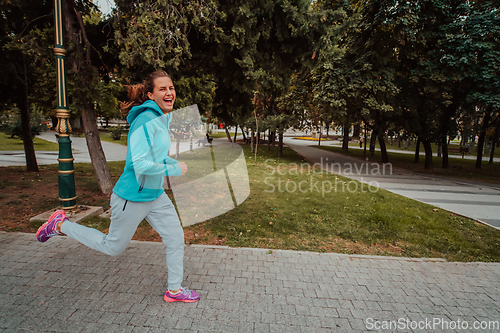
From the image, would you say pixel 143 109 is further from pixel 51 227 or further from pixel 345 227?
pixel 345 227

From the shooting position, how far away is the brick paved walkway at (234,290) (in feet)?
8.73

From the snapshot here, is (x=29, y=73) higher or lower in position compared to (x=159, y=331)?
higher

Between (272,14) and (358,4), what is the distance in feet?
36.6

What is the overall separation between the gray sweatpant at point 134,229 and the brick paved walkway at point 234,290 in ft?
1.67

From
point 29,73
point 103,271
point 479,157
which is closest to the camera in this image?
point 103,271

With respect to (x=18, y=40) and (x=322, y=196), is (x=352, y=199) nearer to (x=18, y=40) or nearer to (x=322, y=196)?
(x=322, y=196)

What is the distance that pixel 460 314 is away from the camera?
2926 millimetres

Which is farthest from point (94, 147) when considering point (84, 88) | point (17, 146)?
point (17, 146)

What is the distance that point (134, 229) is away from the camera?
8.94 feet

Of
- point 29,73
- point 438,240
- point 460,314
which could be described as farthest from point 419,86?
point 29,73

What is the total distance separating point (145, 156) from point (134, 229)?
77cm

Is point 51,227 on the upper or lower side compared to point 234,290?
upper

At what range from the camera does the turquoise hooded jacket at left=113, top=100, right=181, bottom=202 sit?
2.51 m

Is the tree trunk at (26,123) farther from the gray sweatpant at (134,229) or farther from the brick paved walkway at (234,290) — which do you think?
the gray sweatpant at (134,229)
